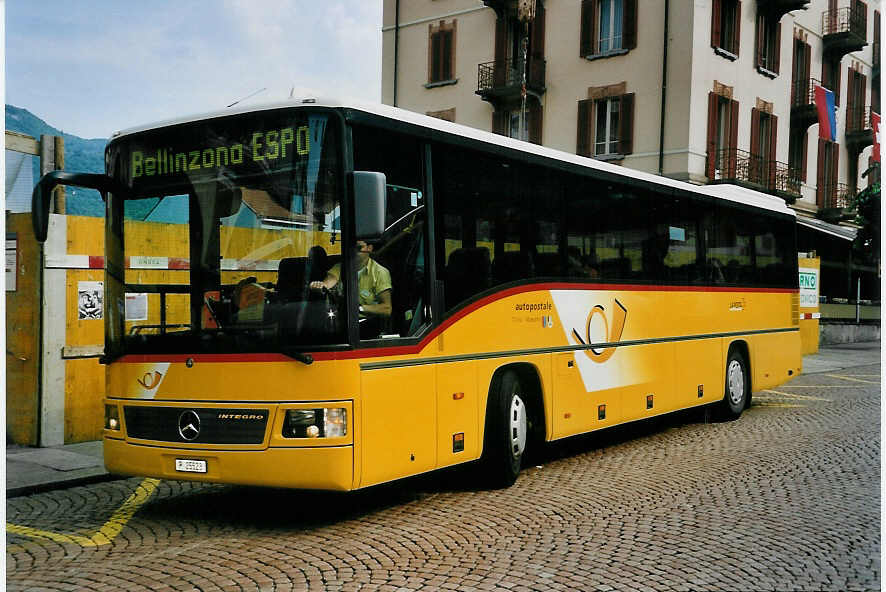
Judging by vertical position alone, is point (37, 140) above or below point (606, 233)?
above

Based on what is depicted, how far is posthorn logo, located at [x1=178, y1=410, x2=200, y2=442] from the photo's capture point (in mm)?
6754

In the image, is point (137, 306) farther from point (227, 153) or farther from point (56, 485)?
point (56, 485)

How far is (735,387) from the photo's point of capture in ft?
43.4

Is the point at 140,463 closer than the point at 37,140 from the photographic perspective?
Yes

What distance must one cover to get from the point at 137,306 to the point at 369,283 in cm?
179

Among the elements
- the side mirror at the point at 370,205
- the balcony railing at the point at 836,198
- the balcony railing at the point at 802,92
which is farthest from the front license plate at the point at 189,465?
the balcony railing at the point at 836,198

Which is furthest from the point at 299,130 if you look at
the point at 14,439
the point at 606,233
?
the point at 14,439

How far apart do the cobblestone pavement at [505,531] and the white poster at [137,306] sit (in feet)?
5.03

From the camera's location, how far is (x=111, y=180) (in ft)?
24.0

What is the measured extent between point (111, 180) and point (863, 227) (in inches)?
1099

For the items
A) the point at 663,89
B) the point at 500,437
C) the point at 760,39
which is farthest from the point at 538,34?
the point at 500,437

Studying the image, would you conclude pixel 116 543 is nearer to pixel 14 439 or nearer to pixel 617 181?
pixel 14 439

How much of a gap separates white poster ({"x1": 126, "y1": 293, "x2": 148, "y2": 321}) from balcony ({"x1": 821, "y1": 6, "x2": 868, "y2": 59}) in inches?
1317

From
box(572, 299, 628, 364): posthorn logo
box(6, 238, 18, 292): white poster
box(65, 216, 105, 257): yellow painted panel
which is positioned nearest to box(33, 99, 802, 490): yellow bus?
box(572, 299, 628, 364): posthorn logo
